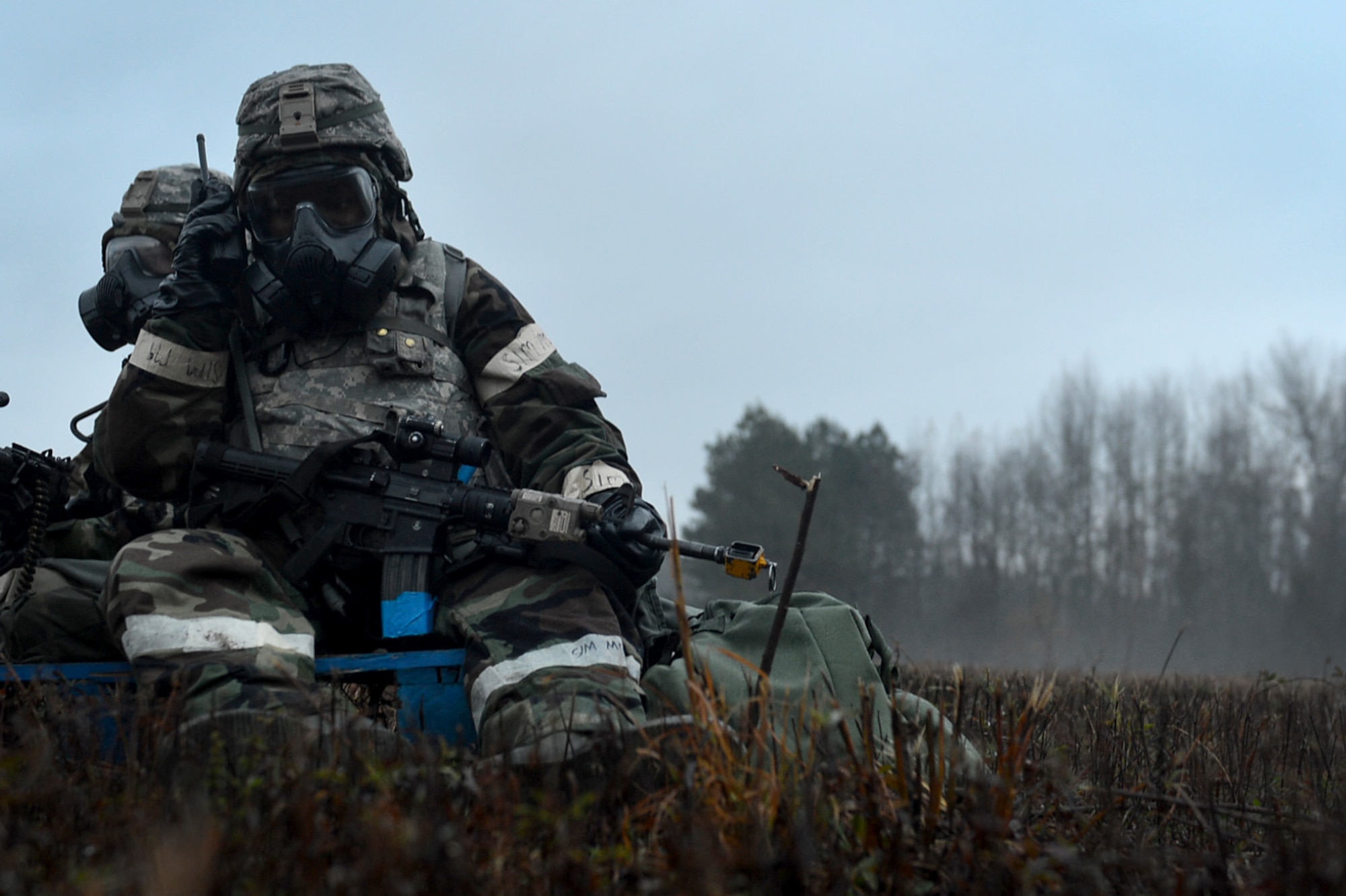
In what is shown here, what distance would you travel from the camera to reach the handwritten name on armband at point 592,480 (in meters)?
3.53

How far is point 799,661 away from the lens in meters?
3.13

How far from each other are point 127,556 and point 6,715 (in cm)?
57

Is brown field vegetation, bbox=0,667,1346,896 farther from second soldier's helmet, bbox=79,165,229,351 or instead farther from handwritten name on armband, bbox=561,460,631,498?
second soldier's helmet, bbox=79,165,229,351

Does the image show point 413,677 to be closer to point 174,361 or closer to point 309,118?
point 174,361

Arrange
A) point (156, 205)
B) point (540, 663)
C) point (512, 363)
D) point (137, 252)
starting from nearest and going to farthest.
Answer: point (540, 663), point (512, 363), point (137, 252), point (156, 205)

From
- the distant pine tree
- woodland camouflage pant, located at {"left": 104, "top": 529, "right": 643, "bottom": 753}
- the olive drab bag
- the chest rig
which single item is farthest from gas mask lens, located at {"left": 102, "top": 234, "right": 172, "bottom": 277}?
the distant pine tree

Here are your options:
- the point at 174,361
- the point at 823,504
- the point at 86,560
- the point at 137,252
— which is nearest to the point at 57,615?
the point at 86,560

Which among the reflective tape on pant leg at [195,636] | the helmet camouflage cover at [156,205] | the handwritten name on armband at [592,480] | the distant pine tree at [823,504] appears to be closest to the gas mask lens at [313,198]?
the handwritten name on armband at [592,480]

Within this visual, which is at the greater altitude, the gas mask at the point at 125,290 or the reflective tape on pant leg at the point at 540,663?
the gas mask at the point at 125,290

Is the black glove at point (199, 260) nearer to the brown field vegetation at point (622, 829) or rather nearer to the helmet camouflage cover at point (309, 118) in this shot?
the helmet camouflage cover at point (309, 118)

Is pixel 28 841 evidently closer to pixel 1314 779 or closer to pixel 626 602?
pixel 626 602

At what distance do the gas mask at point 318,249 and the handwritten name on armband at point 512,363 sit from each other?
43 centimetres

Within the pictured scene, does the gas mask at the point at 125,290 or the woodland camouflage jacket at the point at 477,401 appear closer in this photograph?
the woodland camouflage jacket at the point at 477,401

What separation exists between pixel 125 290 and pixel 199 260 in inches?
61.4
